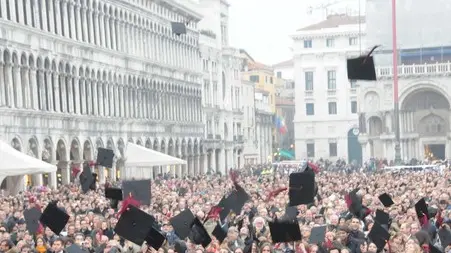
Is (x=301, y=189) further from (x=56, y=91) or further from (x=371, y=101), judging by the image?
(x=371, y=101)

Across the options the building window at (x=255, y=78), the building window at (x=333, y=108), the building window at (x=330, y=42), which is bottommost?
the building window at (x=333, y=108)

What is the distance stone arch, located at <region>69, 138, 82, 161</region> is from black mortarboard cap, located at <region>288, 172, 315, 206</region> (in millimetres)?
38434

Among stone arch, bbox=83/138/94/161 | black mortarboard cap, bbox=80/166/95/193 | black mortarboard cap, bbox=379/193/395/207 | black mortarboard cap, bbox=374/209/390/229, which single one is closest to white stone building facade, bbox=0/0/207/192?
stone arch, bbox=83/138/94/161

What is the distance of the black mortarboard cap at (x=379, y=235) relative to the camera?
21.7 meters

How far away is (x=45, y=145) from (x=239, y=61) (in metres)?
48.3

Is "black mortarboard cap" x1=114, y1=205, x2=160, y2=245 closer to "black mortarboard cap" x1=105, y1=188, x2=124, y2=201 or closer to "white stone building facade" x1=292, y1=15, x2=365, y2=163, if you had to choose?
"black mortarboard cap" x1=105, y1=188, x2=124, y2=201

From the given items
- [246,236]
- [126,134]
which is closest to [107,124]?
[126,134]

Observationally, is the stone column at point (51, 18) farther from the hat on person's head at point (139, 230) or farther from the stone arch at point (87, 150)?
the hat on person's head at point (139, 230)

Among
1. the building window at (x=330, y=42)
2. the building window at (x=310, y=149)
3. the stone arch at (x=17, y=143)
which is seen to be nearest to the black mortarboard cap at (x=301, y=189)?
the stone arch at (x=17, y=143)

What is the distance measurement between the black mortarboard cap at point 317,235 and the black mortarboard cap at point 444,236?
1.80 m

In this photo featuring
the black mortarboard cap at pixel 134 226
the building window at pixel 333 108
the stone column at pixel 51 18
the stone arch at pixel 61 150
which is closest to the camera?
the black mortarboard cap at pixel 134 226

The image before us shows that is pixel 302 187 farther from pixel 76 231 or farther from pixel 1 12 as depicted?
pixel 1 12

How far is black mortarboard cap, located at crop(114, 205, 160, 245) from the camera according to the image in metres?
22.2

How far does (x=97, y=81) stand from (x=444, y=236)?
4567 cm
